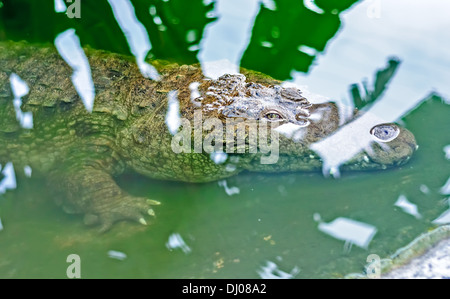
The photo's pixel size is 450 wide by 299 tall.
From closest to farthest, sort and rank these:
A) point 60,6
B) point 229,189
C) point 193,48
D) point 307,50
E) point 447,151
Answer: point 447,151 < point 229,189 < point 307,50 < point 193,48 < point 60,6

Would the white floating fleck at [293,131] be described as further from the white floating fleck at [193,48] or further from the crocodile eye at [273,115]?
the white floating fleck at [193,48]

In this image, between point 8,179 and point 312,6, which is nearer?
point 8,179

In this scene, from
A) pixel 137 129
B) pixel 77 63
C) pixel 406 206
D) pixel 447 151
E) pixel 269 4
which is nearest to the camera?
pixel 406 206

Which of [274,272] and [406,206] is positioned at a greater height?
[406,206]

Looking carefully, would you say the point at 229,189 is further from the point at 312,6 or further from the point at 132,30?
the point at 312,6

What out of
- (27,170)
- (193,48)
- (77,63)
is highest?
(193,48)

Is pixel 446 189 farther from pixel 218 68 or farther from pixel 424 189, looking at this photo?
pixel 218 68

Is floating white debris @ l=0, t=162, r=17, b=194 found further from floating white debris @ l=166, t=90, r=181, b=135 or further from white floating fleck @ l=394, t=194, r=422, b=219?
white floating fleck @ l=394, t=194, r=422, b=219

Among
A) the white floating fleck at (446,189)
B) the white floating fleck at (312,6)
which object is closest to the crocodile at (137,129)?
the white floating fleck at (446,189)

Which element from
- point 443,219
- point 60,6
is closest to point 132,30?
point 60,6
